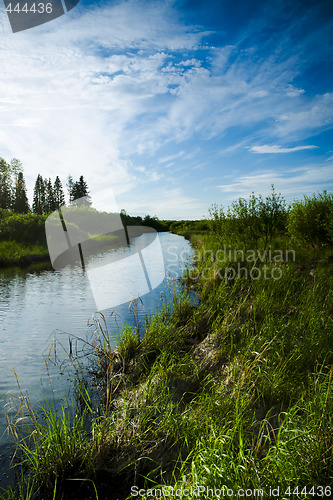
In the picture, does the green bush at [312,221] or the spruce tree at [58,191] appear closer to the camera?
the green bush at [312,221]

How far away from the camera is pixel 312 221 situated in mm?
12305

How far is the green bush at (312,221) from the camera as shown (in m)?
12.1

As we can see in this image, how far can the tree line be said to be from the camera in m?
49.7

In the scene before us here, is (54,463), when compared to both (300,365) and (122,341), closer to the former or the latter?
(122,341)

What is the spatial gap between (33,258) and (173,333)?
52.4ft

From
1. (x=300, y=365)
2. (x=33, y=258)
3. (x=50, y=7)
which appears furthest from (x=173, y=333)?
(x=33, y=258)

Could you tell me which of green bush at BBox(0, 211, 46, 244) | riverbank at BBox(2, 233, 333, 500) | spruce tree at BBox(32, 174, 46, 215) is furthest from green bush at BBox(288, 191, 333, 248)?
spruce tree at BBox(32, 174, 46, 215)

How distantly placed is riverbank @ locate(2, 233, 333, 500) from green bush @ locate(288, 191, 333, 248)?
7144 mm
